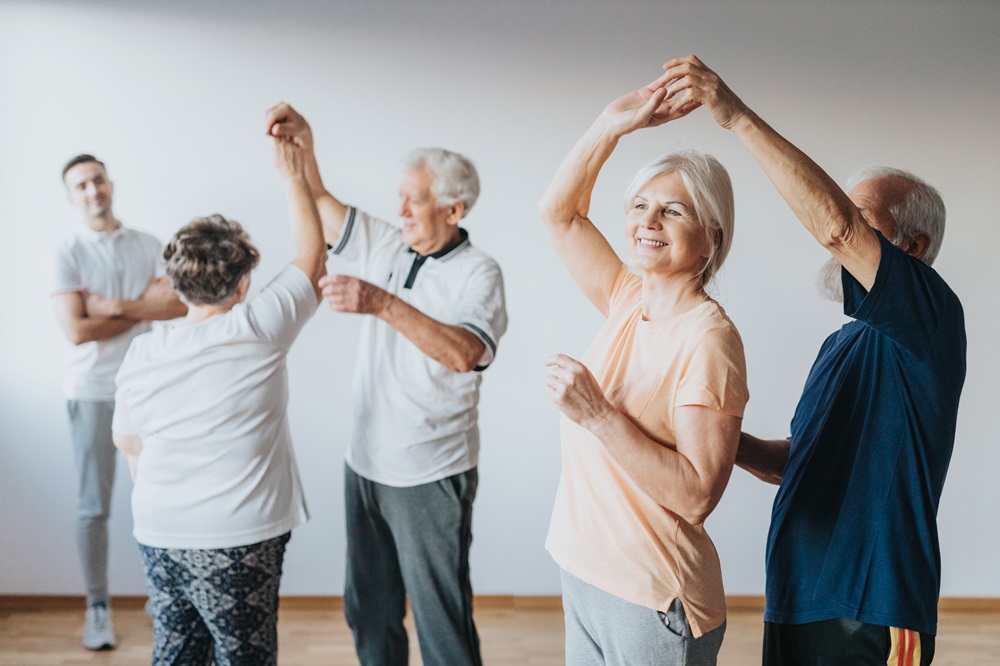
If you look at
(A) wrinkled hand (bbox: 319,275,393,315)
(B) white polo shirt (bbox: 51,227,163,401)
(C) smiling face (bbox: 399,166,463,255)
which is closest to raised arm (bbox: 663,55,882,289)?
(A) wrinkled hand (bbox: 319,275,393,315)

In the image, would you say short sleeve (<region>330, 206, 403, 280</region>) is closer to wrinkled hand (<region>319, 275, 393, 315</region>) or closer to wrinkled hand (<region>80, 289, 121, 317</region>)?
wrinkled hand (<region>319, 275, 393, 315</region>)

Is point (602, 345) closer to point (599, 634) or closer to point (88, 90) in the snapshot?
point (599, 634)

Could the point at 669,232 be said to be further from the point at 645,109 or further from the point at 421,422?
the point at 421,422

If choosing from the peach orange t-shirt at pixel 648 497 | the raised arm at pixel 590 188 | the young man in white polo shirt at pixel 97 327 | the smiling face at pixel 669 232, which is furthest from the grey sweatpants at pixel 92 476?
the smiling face at pixel 669 232

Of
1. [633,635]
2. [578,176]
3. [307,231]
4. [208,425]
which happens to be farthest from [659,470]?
[307,231]

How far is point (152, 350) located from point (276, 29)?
6.61 ft

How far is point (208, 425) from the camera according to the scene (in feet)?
6.52

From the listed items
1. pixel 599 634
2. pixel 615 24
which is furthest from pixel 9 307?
pixel 599 634

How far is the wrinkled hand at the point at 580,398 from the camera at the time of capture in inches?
54.2

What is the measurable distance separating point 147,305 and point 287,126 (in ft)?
4.31

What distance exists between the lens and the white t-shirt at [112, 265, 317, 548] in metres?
1.99

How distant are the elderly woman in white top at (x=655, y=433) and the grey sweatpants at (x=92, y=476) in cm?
230

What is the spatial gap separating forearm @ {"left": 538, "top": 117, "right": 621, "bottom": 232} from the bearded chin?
0.51 metres

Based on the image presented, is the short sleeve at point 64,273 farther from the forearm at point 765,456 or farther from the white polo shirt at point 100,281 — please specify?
the forearm at point 765,456
